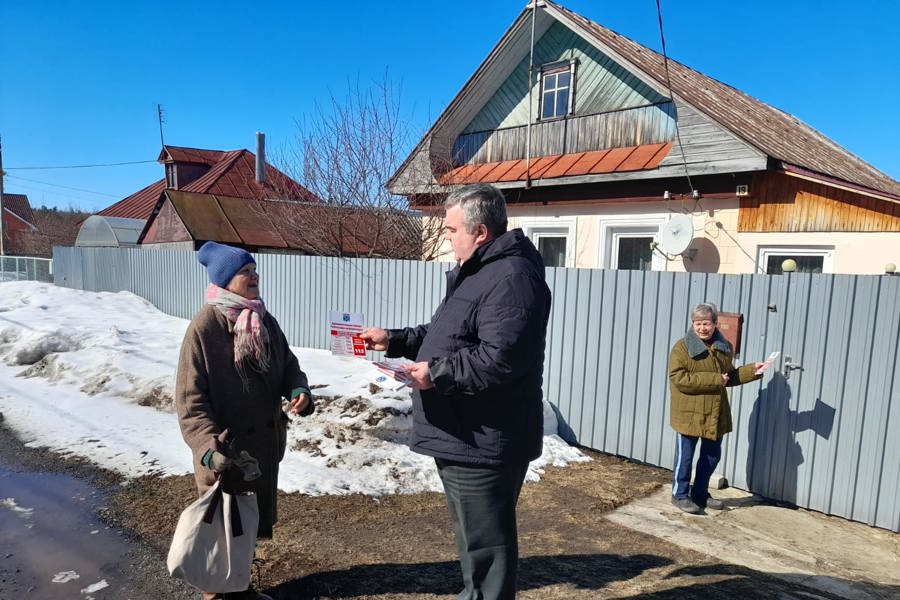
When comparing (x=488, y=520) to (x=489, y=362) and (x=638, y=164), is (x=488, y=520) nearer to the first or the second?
(x=489, y=362)

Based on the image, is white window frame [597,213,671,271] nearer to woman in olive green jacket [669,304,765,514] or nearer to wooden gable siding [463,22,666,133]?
wooden gable siding [463,22,666,133]

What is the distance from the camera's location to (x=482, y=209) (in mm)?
2193

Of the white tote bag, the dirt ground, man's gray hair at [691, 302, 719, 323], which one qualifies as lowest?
the dirt ground

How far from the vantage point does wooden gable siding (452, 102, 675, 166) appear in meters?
8.34

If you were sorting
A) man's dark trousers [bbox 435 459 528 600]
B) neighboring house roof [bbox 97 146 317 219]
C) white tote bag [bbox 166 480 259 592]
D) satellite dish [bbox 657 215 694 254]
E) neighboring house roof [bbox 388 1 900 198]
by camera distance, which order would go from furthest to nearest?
1. neighboring house roof [bbox 97 146 317 219]
2. neighboring house roof [bbox 388 1 900 198]
3. satellite dish [bbox 657 215 694 254]
4. white tote bag [bbox 166 480 259 592]
5. man's dark trousers [bbox 435 459 528 600]

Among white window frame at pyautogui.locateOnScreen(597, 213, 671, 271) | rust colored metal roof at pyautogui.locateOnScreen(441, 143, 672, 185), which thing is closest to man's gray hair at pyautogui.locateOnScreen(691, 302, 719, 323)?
white window frame at pyautogui.locateOnScreen(597, 213, 671, 271)

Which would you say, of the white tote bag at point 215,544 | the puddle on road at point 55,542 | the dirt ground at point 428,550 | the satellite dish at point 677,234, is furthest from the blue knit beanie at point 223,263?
the satellite dish at point 677,234

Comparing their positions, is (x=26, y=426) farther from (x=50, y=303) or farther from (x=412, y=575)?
(x=50, y=303)

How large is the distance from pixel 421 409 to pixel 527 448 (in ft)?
1.45

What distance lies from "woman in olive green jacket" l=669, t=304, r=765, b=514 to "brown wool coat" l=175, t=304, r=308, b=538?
2.80m

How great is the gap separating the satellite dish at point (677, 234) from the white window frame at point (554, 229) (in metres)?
1.69

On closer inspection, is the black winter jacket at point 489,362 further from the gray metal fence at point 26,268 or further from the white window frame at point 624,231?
the gray metal fence at point 26,268

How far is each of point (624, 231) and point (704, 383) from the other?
501cm

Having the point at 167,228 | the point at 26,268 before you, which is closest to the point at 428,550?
the point at 167,228
